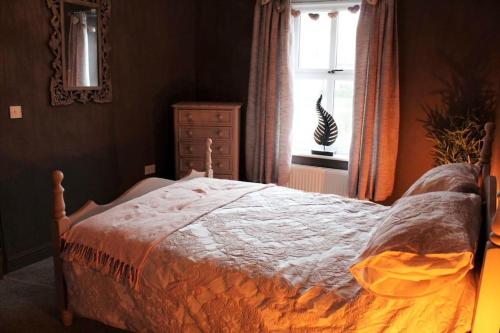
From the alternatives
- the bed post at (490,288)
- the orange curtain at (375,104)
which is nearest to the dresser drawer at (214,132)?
the orange curtain at (375,104)

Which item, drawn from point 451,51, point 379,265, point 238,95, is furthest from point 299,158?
point 379,265

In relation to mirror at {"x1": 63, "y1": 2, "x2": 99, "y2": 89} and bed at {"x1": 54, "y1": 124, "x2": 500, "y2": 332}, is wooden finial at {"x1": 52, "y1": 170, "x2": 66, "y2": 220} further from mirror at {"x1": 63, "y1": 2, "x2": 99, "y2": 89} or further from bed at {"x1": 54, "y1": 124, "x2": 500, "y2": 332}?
mirror at {"x1": 63, "y1": 2, "x2": 99, "y2": 89}

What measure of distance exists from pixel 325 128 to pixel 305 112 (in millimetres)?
384

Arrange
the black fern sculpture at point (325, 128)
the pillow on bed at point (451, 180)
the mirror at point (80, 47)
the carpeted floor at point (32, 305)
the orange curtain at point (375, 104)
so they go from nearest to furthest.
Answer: the pillow on bed at point (451, 180), the carpeted floor at point (32, 305), the mirror at point (80, 47), the orange curtain at point (375, 104), the black fern sculpture at point (325, 128)

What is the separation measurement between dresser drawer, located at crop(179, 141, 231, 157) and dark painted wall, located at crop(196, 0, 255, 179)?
1.64 ft

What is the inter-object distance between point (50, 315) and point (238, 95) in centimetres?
303

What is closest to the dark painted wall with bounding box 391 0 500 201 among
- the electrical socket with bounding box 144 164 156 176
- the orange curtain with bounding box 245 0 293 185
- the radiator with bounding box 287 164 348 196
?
the radiator with bounding box 287 164 348 196

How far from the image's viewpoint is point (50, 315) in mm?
2725

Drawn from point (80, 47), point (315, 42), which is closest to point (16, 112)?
point (80, 47)

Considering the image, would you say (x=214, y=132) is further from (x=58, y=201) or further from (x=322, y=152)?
(x=58, y=201)

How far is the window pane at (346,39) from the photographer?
4.45m

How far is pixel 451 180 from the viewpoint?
2.19m

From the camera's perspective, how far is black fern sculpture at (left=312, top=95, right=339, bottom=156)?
455 cm

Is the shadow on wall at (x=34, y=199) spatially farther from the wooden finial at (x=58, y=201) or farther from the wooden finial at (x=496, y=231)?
the wooden finial at (x=496, y=231)
